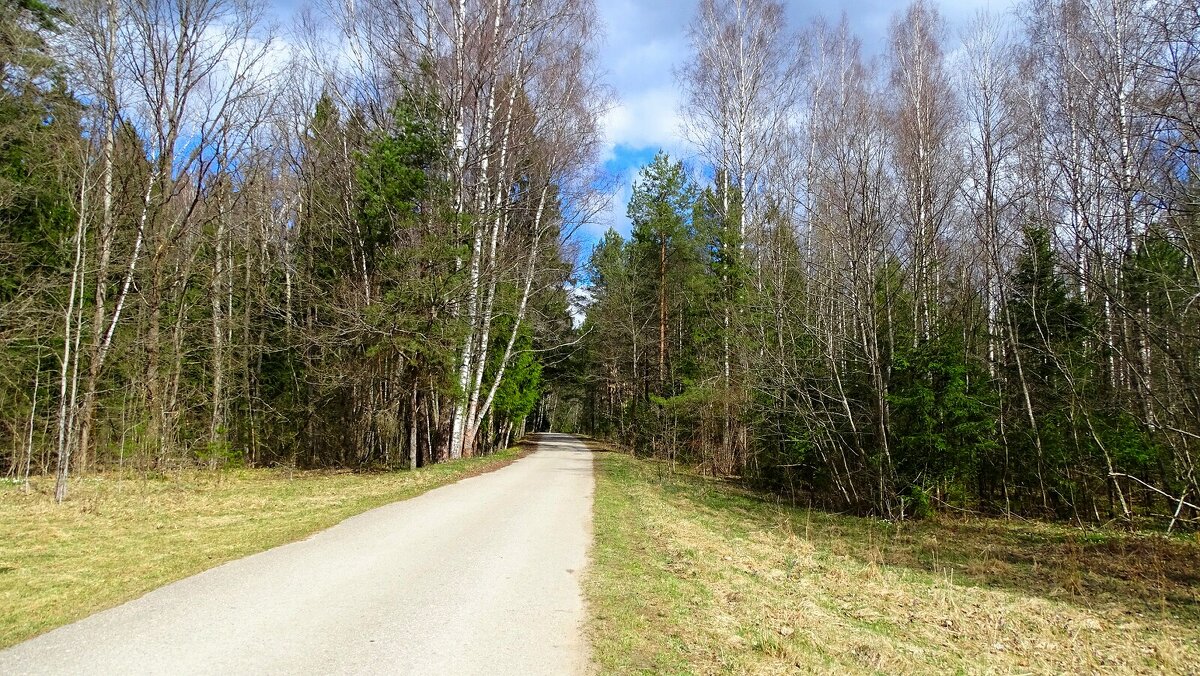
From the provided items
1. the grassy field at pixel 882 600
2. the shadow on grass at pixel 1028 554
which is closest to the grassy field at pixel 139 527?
the grassy field at pixel 882 600

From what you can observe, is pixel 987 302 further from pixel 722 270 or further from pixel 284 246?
pixel 284 246

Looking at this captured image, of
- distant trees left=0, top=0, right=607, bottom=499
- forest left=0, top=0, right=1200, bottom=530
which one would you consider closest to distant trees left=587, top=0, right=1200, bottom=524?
forest left=0, top=0, right=1200, bottom=530

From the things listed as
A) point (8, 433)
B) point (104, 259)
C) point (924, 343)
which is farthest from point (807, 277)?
point (8, 433)

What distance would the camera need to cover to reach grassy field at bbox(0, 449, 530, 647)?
17.1 ft

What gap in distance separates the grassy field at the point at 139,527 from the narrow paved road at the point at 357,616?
48 cm

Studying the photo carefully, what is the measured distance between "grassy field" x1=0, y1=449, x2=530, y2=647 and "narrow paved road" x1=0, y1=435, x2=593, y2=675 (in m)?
0.48

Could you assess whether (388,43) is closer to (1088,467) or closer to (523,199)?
(523,199)

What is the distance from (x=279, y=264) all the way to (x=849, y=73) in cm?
1999

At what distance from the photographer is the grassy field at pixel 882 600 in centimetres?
465

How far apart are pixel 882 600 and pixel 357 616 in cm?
506

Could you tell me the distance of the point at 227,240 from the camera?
21.4 metres

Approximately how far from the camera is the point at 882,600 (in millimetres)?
6277

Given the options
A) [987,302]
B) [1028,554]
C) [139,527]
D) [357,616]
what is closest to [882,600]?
[357,616]

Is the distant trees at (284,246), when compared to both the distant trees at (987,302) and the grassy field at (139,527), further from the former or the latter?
the distant trees at (987,302)
